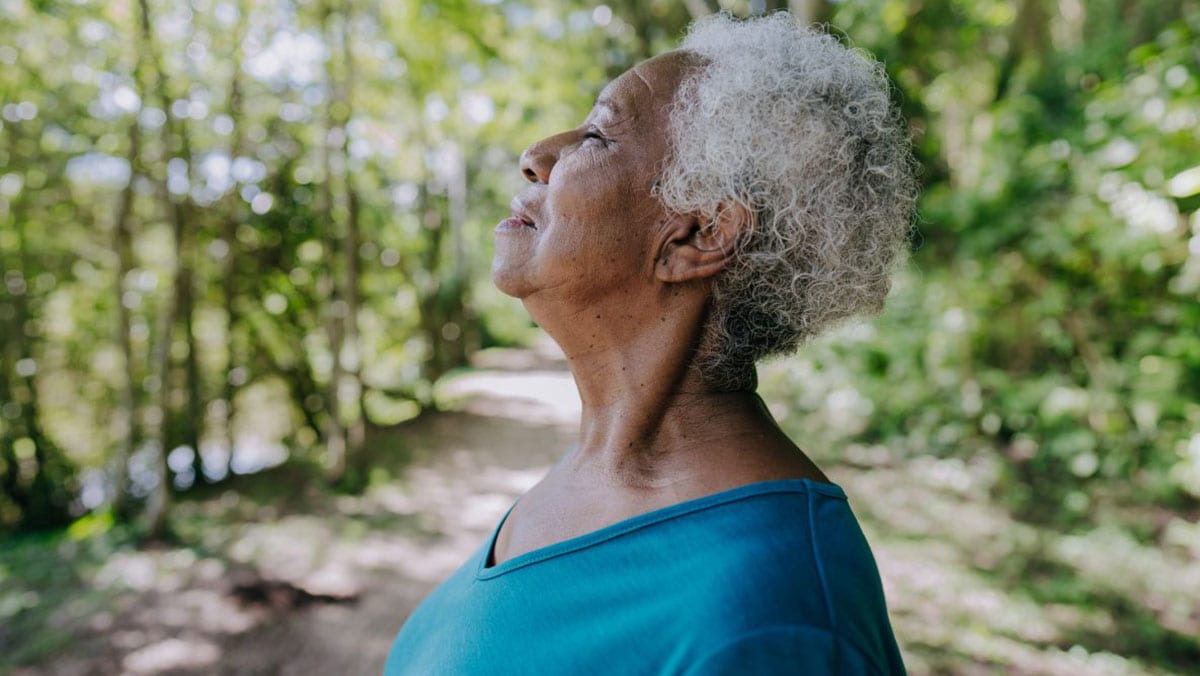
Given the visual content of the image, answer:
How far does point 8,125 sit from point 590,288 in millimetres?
8731

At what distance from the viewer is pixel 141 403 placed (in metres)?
8.85

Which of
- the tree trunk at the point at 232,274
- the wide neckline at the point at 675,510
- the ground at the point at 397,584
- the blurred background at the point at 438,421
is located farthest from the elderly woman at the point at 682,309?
the tree trunk at the point at 232,274

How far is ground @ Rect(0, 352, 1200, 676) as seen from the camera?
4266 millimetres

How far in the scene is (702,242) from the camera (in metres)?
1.25

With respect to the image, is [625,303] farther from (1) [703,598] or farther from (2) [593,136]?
(1) [703,598]

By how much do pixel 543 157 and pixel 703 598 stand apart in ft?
2.84

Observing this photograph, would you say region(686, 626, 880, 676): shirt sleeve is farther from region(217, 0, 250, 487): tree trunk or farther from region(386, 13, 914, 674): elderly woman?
region(217, 0, 250, 487): tree trunk

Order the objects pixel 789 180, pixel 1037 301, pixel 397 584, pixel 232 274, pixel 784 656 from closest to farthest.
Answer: pixel 784 656, pixel 789 180, pixel 1037 301, pixel 397 584, pixel 232 274

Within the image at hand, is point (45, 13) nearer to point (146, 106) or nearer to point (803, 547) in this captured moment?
point (146, 106)

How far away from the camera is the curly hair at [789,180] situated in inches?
46.9

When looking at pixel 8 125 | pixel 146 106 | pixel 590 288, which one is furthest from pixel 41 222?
pixel 590 288

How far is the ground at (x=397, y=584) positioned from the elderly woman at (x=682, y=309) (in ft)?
11.2

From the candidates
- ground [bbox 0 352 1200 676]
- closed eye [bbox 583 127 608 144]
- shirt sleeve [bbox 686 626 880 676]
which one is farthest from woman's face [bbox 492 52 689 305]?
ground [bbox 0 352 1200 676]

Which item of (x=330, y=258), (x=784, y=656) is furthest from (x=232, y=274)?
(x=784, y=656)
